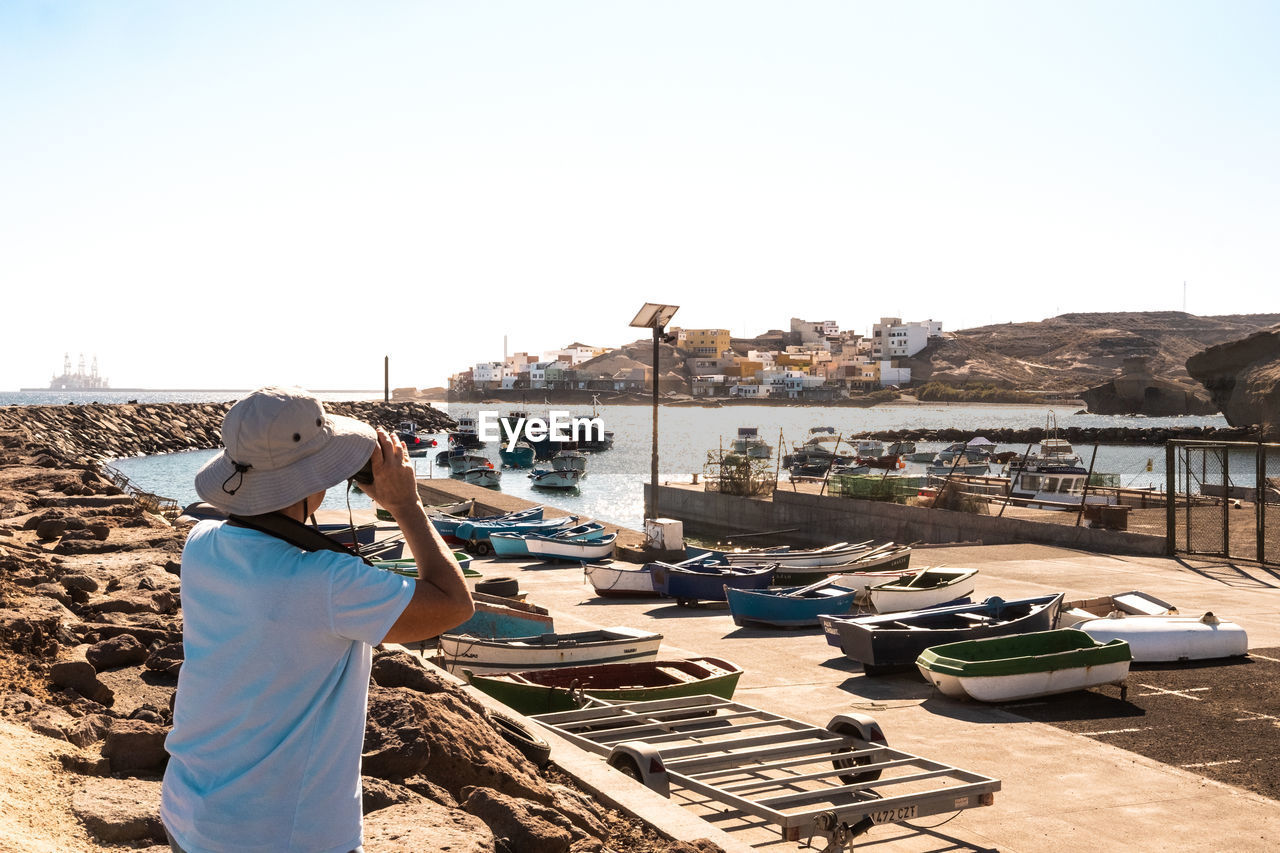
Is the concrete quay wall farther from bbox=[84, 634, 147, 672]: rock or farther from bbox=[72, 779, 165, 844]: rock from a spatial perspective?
bbox=[72, 779, 165, 844]: rock

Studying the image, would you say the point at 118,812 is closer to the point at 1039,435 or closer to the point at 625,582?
the point at 625,582

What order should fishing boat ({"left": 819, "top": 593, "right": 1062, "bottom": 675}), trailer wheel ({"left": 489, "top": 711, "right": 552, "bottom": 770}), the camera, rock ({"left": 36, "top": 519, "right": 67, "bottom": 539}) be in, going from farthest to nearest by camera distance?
rock ({"left": 36, "top": 519, "right": 67, "bottom": 539}) < fishing boat ({"left": 819, "top": 593, "right": 1062, "bottom": 675}) < trailer wheel ({"left": 489, "top": 711, "right": 552, "bottom": 770}) < the camera

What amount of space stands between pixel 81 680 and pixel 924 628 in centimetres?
1051

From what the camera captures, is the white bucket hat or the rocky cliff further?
the rocky cliff

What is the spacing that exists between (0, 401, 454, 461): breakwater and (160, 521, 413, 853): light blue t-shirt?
2621 inches

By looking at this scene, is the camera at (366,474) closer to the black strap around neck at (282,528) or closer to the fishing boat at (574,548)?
the black strap around neck at (282,528)

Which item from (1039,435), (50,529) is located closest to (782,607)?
(50,529)

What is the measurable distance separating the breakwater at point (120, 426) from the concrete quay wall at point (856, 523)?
29.6m

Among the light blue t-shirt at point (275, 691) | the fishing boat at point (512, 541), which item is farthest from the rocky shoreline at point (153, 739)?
the fishing boat at point (512, 541)

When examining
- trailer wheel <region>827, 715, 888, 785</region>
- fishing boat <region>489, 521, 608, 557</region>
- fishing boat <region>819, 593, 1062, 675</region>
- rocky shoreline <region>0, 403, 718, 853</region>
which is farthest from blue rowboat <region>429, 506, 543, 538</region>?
trailer wheel <region>827, 715, 888, 785</region>

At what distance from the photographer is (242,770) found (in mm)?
2646

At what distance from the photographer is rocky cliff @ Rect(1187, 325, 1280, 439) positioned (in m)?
109

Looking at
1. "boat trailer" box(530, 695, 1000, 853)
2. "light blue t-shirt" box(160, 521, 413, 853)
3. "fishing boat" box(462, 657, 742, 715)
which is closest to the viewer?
"light blue t-shirt" box(160, 521, 413, 853)

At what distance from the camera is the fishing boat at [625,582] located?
21250 millimetres
